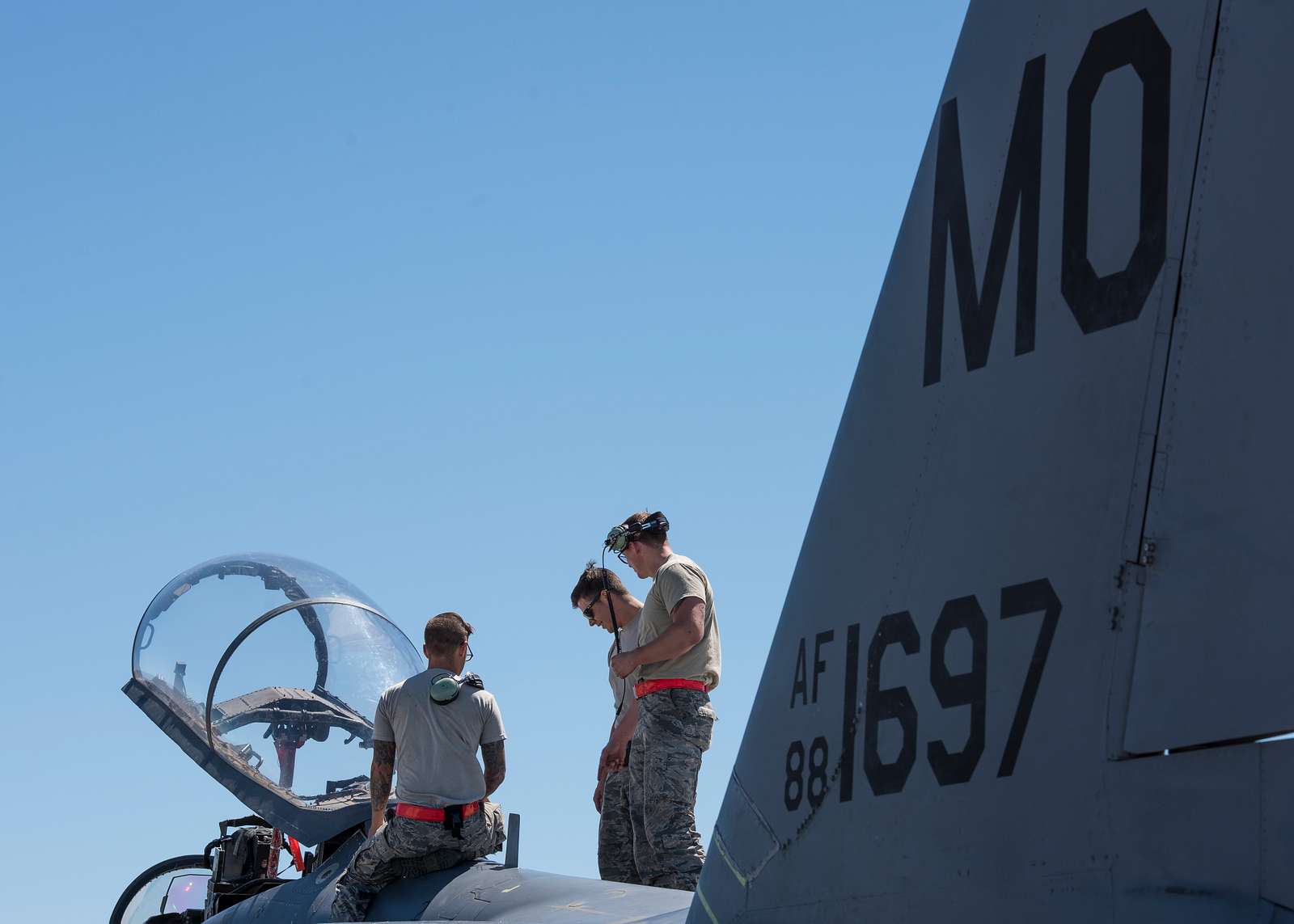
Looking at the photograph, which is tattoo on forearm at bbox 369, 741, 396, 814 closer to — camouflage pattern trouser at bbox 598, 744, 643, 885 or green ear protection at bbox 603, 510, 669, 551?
camouflage pattern trouser at bbox 598, 744, 643, 885

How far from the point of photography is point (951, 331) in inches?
111

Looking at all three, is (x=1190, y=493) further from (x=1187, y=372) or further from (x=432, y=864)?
(x=432, y=864)

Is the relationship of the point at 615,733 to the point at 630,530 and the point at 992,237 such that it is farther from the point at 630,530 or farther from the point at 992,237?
the point at 992,237

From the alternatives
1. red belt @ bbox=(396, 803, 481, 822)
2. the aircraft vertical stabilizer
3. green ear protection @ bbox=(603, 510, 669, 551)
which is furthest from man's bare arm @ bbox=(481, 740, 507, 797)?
the aircraft vertical stabilizer

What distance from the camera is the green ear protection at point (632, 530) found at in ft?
20.5

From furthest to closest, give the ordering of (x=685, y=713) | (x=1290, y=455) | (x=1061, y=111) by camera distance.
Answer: (x=685, y=713) < (x=1061, y=111) < (x=1290, y=455)

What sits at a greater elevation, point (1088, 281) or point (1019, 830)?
point (1088, 281)

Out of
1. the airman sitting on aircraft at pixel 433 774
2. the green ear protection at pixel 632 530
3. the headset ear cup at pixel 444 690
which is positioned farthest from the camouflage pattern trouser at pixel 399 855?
the green ear protection at pixel 632 530

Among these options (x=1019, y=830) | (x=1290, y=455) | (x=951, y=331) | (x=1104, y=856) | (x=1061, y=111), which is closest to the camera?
(x=1290, y=455)

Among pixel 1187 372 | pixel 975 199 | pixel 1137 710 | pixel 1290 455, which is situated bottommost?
pixel 1137 710

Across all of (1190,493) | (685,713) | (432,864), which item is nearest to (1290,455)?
(1190,493)

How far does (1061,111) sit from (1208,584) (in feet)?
Answer: 3.30

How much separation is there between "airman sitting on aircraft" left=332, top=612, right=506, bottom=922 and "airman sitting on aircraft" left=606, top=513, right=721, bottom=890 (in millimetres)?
677

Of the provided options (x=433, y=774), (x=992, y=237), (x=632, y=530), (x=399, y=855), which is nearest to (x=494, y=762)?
(x=433, y=774)
